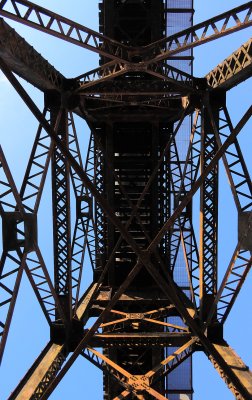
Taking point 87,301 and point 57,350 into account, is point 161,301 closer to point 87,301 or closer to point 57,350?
point 87,301

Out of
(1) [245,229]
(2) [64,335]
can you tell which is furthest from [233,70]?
(2) [64,335]

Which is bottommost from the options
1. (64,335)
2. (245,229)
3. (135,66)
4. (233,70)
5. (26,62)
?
(64,335)

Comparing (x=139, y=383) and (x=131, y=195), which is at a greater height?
(x=131, y=195)

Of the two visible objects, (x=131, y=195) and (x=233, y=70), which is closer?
(x=233, y=70)

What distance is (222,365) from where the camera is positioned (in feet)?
30.2

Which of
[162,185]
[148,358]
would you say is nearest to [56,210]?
[162,185]

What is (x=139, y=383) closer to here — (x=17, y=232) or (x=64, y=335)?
(x=64, y=335)

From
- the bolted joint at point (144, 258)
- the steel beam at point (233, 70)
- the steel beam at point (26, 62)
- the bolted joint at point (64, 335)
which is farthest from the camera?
the bolted joint at point (64, 335)

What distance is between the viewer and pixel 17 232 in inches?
358

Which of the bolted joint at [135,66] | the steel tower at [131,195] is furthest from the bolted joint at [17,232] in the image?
the bolted joint at [135,66]

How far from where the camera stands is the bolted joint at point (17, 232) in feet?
29.3

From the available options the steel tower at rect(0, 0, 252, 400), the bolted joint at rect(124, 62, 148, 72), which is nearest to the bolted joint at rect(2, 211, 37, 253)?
the steel tower at rect(0, 0, 252, 400)

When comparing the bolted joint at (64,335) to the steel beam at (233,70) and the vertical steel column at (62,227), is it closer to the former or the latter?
the vertical steel column at (62,227)

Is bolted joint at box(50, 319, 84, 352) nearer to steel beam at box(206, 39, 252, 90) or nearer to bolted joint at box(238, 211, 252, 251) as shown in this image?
bolted joint at box(238, 211, 252, 251)
